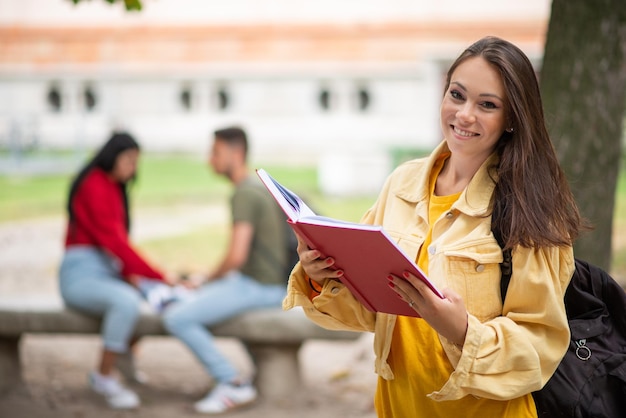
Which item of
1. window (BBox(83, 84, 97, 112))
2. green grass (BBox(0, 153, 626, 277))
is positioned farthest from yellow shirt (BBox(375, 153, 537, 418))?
window (BBox(83, 84, 97, 112))

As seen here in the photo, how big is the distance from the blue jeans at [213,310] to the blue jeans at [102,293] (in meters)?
0.22

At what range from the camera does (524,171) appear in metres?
2.02

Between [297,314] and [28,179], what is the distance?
14236 millimetres

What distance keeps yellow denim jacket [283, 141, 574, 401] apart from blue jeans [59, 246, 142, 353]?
2494 millimetres

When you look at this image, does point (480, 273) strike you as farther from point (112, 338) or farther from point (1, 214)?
point (1, 214)

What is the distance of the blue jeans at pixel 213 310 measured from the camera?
4449 mm

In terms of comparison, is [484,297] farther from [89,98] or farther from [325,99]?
[89,98]

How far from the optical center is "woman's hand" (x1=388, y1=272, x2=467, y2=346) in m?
1.86

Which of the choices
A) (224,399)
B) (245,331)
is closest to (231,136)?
(245,331)

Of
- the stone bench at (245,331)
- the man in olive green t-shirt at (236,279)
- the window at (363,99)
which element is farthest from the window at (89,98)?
the man in olive green t-shirt at (236,279)

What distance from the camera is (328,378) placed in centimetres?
545

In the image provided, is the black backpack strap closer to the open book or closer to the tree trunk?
the open book

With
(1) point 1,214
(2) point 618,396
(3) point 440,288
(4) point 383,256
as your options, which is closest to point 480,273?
(3) point 440,288

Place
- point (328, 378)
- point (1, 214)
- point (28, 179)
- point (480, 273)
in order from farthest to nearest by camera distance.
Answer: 1. point (28, 179)
2. point (1, 214)
3. point (328, 378)
4. point (480, 273)
